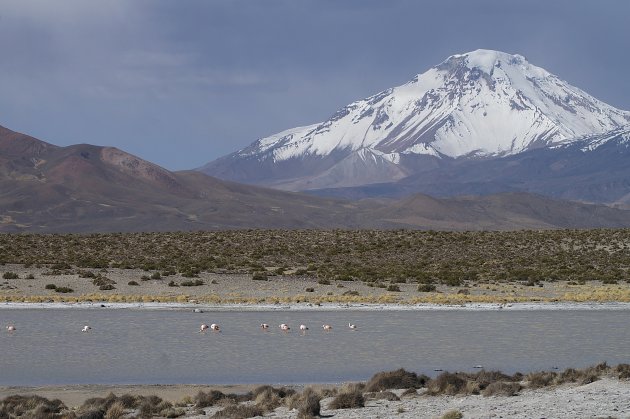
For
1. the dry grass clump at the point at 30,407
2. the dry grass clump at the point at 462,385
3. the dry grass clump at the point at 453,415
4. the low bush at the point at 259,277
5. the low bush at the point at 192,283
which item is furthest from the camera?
the low bush at the point at 259,277

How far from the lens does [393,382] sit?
2002 centimetres

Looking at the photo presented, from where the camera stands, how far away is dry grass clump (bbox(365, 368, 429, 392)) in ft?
65.0

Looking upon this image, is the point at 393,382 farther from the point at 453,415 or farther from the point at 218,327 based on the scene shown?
the point at 218,327

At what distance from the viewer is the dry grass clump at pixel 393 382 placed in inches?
780

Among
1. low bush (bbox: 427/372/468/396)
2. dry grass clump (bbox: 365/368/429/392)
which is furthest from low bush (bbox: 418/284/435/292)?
low bush (bbox: 427/372/468/396)

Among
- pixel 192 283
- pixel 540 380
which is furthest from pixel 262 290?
pixel 540 380

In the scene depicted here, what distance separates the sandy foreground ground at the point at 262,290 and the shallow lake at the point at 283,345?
415 centimetres

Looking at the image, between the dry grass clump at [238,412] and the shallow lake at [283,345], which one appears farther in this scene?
the shallow lake at [283,345]

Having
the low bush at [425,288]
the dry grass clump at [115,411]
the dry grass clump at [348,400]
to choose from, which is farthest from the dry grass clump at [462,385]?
the low bush at [425,288]

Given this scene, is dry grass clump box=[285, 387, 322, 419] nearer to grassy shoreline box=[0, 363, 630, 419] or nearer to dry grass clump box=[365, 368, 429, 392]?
grassy shoreline box=[0, 363, 630, 419]

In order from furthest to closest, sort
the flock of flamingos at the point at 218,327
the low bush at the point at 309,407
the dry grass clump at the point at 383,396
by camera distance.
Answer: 1. the flock of flamingos at the point at 218,327
2. the dry grass clump at the point at 383,396
3. the low bush at the point at 309,407

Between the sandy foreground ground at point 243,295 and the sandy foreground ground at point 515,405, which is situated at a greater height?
the sandy foreground ground at point 243,295

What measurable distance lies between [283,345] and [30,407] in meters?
11.2

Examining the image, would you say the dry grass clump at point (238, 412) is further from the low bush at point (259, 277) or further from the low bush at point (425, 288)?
the low bush at point (259, 277)
